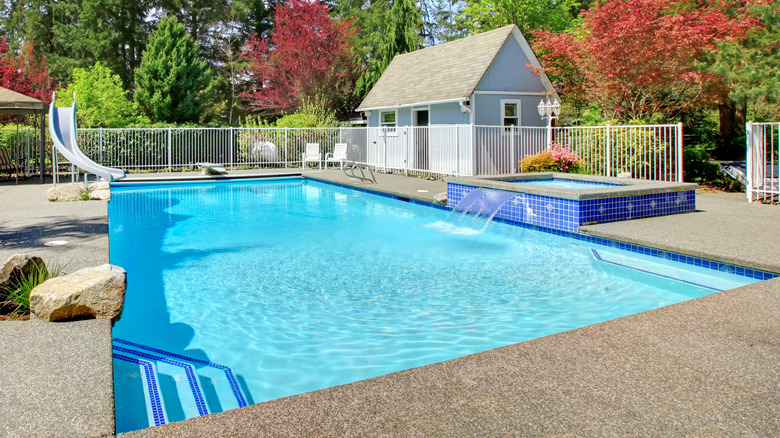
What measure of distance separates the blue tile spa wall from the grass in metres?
6.29

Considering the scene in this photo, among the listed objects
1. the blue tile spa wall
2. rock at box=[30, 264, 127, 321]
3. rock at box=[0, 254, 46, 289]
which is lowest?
rock at box=[30, 264, 127, 321]

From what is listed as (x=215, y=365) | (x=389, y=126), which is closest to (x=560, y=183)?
(x=215, y=365)

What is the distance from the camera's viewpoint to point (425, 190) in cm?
1304

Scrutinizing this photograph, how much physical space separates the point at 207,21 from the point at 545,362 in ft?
124

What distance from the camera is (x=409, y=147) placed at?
58.3 feet

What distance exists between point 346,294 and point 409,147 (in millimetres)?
12372

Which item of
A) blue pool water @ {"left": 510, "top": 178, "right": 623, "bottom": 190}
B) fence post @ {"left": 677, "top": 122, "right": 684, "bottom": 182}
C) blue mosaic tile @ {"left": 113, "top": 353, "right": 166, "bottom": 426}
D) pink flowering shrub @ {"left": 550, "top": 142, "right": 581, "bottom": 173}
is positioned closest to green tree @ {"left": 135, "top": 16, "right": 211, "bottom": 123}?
pink flowering shrub @ {"left": 550, "top": 142, "right": 581, "bottom": 173}

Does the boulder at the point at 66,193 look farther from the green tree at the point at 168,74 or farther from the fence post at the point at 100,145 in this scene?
the green tree at the point at 168,74

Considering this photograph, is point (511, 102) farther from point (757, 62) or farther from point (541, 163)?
point (757, 62)

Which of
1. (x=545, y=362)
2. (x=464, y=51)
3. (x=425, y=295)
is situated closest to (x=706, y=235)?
(x=425, y=295)

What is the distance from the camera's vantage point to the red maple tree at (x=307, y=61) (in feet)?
90.4

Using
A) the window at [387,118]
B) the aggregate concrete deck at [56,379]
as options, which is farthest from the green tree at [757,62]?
the window at [387,118]

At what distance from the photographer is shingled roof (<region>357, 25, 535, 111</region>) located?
55.5ft

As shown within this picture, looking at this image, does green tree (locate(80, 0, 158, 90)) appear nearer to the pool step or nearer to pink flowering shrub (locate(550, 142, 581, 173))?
pink flowering shrub (locate(550, 142, 581, 173))
